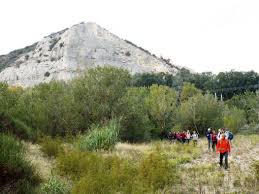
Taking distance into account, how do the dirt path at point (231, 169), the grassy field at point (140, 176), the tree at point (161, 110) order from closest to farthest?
the grassy field at point (140, 176)
the dirt path at point (231, 169)
the tree at point (161, 110)

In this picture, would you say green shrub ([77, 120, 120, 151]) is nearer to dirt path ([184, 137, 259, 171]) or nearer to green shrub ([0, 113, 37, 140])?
green shrub ([0, 113, 37, 140])

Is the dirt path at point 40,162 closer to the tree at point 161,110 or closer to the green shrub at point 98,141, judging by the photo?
the green shrub at point 98,141

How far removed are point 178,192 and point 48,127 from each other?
60.6 feet

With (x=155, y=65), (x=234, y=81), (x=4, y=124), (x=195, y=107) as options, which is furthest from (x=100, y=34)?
(x=4, y=124)

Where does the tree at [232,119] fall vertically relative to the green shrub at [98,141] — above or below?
below

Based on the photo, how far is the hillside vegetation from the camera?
48.3ft

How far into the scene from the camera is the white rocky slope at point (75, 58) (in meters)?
107

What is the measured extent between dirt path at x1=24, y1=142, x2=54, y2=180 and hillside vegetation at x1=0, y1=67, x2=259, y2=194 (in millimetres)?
54

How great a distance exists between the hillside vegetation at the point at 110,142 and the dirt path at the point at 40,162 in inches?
2.1

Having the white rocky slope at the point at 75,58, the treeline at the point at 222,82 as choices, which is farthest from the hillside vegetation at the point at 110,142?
the white rocky slope at the point at 75,58

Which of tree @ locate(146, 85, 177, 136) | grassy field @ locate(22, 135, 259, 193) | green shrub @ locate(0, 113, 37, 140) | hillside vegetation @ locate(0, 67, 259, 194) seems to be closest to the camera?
grassy field @ locate(22, 135, 259, 193)

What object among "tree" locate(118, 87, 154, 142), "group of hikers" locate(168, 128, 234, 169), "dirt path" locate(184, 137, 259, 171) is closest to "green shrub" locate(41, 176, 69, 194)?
"group of hikers" locate(168, 128, 234, 169)

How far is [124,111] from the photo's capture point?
35906mm

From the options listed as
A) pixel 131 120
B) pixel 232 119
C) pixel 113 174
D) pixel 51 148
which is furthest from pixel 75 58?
pixel 113 174
